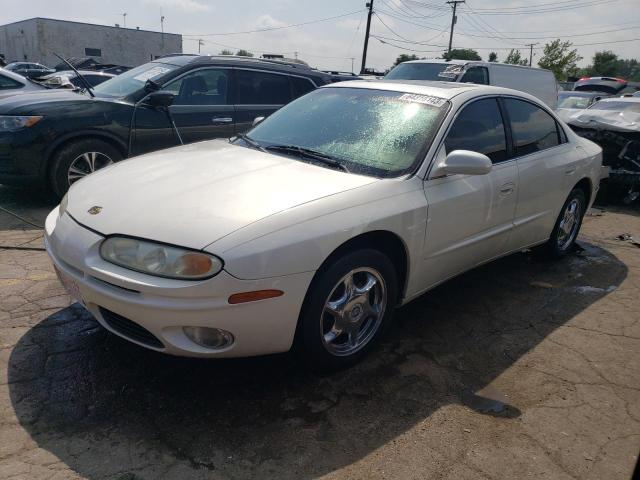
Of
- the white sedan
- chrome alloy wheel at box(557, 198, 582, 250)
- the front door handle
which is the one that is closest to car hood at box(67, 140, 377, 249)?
the white sedan

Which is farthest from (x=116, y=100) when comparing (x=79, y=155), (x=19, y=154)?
(x=19, y=154)

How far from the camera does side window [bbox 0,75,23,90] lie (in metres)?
7.25

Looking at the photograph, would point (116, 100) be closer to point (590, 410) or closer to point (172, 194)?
point (172, 194)

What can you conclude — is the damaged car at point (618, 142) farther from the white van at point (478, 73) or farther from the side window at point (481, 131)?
the side window at point (481, 131)

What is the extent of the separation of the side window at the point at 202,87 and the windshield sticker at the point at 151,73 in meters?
0.23

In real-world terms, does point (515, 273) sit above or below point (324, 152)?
below

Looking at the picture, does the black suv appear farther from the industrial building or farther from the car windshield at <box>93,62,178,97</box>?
the industrial building

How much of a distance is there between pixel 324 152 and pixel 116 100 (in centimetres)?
355

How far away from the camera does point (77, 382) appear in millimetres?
2691

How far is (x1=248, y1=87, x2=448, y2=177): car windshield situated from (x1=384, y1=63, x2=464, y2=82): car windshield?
585 centimetres

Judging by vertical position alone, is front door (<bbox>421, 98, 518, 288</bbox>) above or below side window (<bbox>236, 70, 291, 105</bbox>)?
below

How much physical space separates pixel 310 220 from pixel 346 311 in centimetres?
59

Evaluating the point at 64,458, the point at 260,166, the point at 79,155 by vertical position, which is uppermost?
the point at 260,166

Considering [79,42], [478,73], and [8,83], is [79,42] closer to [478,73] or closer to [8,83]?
Answer: [8,83]
